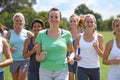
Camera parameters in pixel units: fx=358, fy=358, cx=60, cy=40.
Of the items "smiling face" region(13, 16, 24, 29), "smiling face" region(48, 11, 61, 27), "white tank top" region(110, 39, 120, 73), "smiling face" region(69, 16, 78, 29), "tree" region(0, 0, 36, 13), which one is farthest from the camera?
"tree" region(0, 0, 36, 13)

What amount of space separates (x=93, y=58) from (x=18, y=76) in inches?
89.2

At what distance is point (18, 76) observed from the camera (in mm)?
8812

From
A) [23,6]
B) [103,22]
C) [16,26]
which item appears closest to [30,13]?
[23,6]

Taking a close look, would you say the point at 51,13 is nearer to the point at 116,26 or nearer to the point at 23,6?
the point at 116,26

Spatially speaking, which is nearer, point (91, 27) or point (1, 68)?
point (1, 68)

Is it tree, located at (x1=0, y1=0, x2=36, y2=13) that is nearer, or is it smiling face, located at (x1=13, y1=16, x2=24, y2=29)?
smiling face, located at (x1=13, y1=16, x2=24, y2=29)

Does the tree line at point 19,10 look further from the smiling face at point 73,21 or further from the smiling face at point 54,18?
the smiling face at point 54,18

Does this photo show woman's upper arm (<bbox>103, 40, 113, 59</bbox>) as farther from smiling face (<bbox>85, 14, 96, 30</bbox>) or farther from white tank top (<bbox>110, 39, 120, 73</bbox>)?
smiling face (<bbox>85, 14, 96, 30</bbox>)

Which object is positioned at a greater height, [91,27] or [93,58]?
[91,27]

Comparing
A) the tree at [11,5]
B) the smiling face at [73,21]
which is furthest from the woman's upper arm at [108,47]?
the tree at [11,5]

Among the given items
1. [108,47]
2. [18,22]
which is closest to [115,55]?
[108,47]

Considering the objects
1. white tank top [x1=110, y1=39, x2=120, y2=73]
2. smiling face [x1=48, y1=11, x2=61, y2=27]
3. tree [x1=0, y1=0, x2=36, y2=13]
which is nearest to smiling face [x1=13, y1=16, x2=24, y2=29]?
smiling face [x1=48, y1=11, x2=61, y2=27]

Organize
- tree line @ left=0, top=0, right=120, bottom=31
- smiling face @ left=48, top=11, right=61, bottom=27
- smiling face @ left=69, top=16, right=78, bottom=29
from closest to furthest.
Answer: smiling face @ left=48, top=11, right=61, bottom=27 → smiling face @ left=69, top=16, right=78, bottom=29 → tree line @ left=0, top=0, right=120, bottom=31

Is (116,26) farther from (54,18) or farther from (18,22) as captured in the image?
(18,22)
